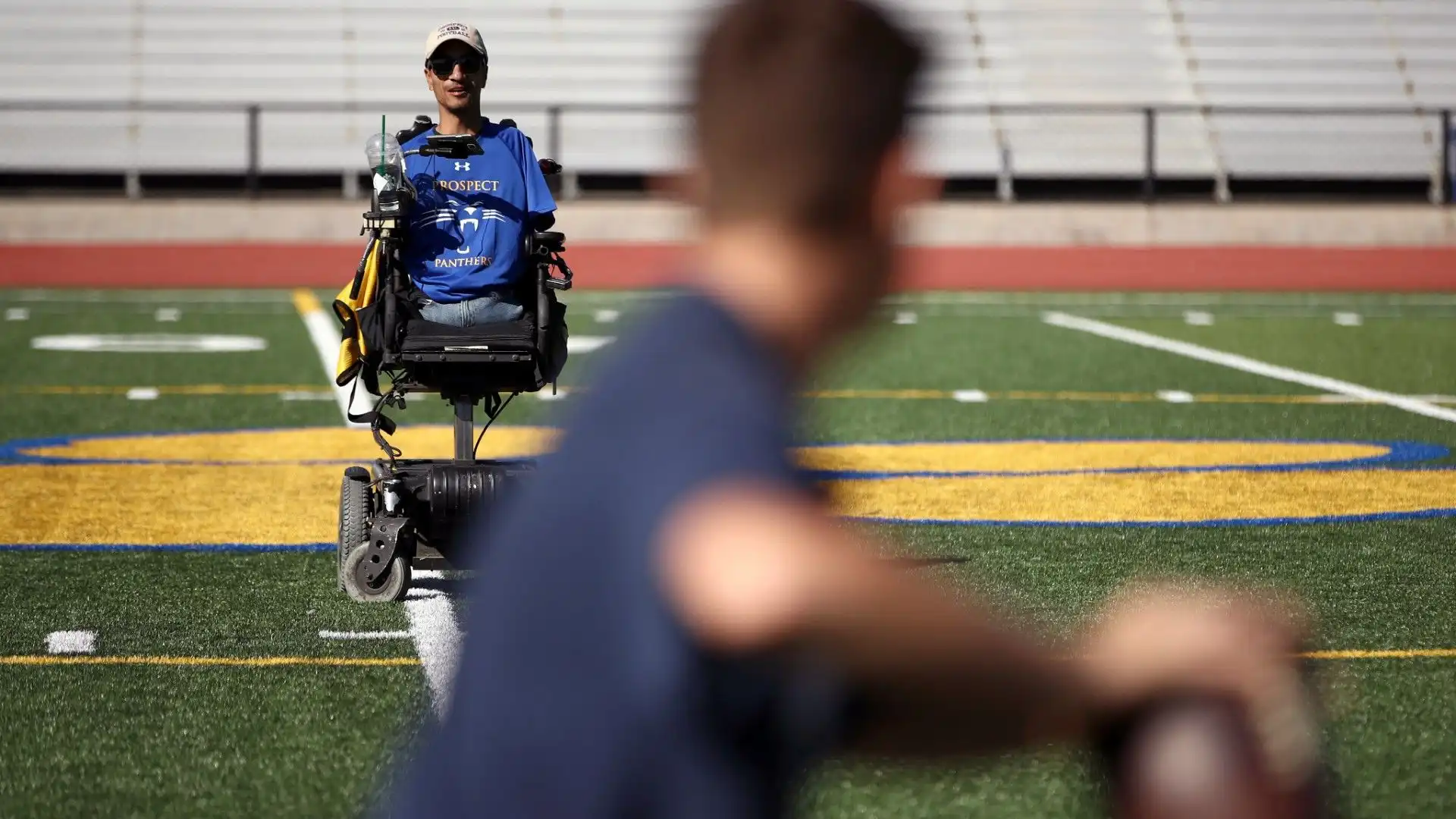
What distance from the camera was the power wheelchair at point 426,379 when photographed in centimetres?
646

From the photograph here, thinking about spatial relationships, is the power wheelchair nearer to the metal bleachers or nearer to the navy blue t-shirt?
the navy blue t-shirt

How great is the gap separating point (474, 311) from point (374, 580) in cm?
84

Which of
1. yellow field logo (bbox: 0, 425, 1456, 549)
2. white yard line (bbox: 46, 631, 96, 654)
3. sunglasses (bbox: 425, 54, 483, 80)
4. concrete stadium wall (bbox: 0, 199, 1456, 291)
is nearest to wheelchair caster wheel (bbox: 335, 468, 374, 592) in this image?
white yard line (bbox: 46, 631, 96, 654)

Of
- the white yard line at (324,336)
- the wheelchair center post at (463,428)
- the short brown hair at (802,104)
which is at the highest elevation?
the short brown hair at (802,104)

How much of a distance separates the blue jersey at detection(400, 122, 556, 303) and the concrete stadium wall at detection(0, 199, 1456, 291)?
15876 millimetres

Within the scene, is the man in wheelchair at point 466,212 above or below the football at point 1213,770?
below

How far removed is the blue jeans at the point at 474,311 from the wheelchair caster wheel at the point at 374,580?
71 centimetres

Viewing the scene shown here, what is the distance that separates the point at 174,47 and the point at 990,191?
11299 millimetres

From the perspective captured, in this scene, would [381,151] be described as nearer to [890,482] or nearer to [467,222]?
[467,222]

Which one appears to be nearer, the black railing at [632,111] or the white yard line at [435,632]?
the white yard line at [435,632]

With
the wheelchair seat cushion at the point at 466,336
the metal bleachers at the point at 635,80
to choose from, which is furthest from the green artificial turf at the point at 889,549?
the metal bleachers at the point at 635,80

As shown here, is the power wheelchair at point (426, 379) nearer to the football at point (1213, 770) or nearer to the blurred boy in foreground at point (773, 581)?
the blurred boy in foreground at point (773, 581)

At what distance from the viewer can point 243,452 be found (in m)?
10.3

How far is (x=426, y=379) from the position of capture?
21.5 feet
